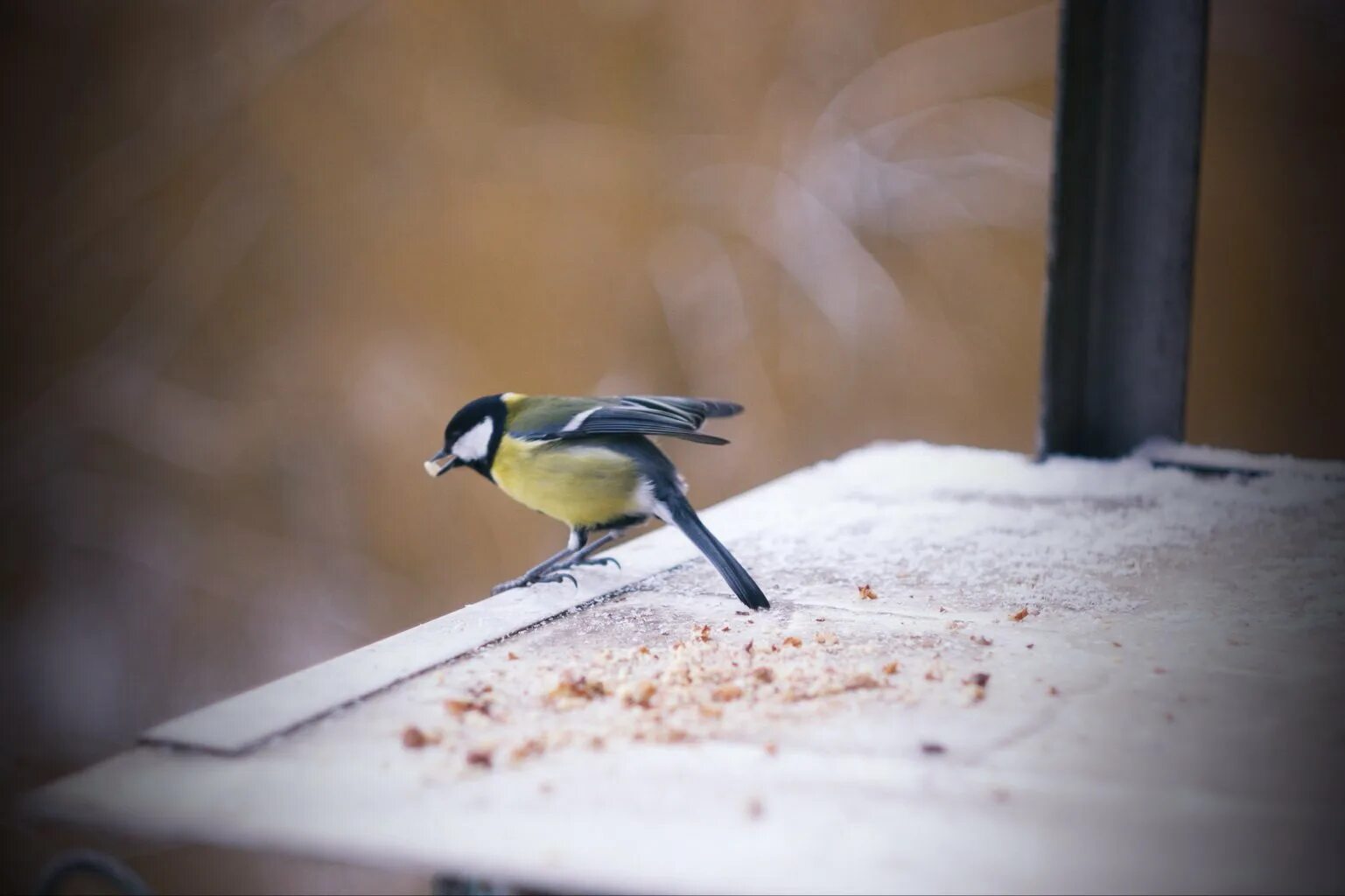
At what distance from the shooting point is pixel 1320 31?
3.95 metres

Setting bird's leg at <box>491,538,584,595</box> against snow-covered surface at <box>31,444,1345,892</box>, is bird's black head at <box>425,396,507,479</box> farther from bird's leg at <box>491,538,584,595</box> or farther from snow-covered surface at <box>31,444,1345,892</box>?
snow-covered surface at <box>31,444,1345,892</box>

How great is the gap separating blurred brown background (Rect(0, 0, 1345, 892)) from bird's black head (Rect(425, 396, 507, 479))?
3.04m

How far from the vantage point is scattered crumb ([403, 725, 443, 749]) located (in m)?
1.27

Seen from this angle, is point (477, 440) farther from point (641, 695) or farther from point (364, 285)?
point (364, 285)

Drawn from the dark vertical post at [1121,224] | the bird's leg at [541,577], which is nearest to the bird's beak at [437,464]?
the bird's leg at [541,577]

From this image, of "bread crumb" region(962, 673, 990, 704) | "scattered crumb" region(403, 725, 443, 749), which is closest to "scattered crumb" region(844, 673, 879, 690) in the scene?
"bread crumb" region(962, 673, 990, 704)

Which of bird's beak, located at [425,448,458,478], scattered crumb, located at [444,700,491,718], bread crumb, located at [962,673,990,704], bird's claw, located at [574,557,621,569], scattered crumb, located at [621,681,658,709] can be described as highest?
bird's beak, located at [425,448,458,478]

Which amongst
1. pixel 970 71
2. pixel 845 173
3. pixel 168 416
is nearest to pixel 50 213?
pixel 168 416

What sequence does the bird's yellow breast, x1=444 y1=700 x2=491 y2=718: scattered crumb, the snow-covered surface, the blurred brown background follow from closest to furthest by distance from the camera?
the snow-covered surface
x1=444 y1=700 x2=491 y2=718: scattered crumb
the bird's yellow breast
the blurred brown background

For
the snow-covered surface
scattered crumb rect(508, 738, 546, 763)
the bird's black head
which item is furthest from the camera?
the bird's black head

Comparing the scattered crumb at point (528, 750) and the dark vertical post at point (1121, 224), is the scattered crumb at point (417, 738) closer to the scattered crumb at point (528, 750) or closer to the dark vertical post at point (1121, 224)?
the scattered crumb at point (528, 750)

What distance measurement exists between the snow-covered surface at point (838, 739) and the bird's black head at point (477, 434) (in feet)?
1.24

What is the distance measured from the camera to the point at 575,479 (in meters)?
2.20

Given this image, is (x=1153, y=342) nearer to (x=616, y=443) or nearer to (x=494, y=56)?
(x=616, y=443)
